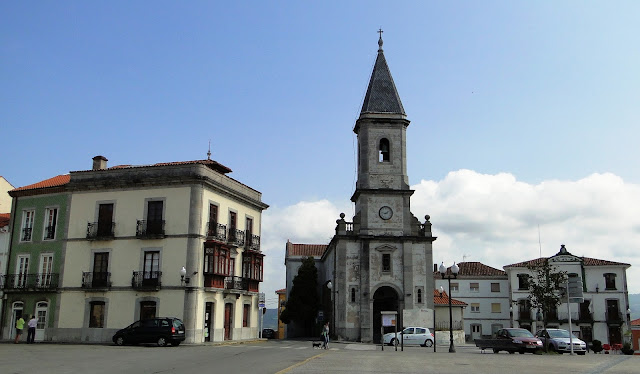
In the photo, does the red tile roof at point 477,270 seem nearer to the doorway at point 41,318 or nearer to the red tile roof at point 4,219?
the doorway at point 41,318

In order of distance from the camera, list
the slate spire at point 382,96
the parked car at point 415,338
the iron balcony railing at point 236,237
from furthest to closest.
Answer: the slate spire at point 382,96, the parked car at point 415,338, the iron balcony railing at point 236,237

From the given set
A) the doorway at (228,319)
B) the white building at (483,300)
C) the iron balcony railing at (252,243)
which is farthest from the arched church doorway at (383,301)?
the white building at (483,300)

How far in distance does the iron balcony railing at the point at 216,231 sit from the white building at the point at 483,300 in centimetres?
3603

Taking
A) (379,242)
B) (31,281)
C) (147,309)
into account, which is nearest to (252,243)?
(147,309)

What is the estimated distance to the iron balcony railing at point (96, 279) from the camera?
3619 cm

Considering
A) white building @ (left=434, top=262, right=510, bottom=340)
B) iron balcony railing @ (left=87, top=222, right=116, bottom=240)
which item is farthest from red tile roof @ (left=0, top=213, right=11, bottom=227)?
white building @ (left=434, top=262, right=510, bottom=340)

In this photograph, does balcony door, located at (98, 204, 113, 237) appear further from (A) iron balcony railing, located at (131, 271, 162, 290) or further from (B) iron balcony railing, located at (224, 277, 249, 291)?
(B) iron balcony railing, located at (224, 277, 249, 291)

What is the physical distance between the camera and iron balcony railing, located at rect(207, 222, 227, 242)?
36.9 metres

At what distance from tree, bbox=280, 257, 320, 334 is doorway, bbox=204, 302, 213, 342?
80.4ft

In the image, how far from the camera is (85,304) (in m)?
36.3

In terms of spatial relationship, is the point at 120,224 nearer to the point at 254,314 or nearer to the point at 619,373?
the point at 254,314

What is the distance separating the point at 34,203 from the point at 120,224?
741 cm

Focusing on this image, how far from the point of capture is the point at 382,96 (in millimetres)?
49688

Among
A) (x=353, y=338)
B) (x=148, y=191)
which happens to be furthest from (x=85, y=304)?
(x=353, y=338)
